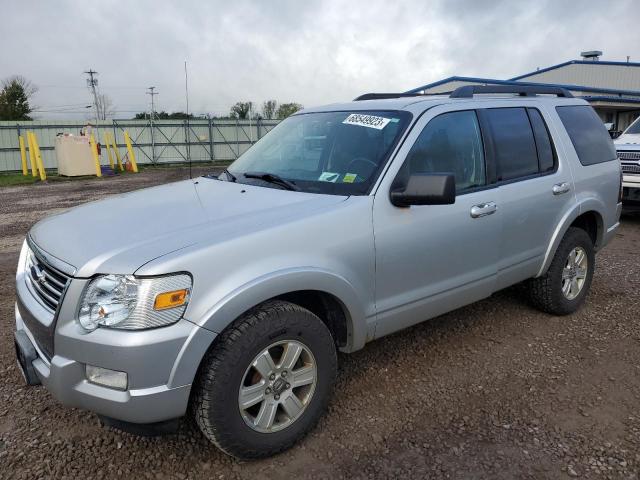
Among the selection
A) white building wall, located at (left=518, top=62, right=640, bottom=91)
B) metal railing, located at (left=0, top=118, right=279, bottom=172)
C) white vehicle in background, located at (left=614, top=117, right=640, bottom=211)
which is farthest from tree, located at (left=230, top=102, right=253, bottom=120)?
white vehicle in background, located at (left=614, top=117, right=640, bottom=211)

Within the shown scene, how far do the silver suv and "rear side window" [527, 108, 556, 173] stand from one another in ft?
0.04

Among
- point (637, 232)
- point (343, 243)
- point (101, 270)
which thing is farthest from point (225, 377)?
point (637, 232)

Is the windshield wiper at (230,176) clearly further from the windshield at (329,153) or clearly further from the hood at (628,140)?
the hood at (628,140)

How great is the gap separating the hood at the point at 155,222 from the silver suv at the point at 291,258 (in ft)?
0.04

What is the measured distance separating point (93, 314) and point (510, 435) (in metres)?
2.21

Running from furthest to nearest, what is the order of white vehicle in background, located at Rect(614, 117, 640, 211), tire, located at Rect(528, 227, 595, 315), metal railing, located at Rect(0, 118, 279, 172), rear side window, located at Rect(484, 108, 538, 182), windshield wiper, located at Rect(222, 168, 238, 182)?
1. metal railing, located at Rect(0, 118, 279, 172)
2. white vehicle in background, located at Rect(614, 117, 640, 211)
3. tire, located at Rect(528, 227, 595, 315)
4. rear side window, located at Rect(484, 108, 538, 182)
5. windshield wiper, located at Rect(222, 168, 238, 182)

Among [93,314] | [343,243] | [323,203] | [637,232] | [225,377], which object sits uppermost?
[323,203]

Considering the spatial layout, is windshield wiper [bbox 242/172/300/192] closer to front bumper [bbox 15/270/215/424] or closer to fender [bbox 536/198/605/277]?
front bumper [bbox 15/270/215/424]

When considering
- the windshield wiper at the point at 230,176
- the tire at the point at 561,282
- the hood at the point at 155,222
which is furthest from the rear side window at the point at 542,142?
the windshield wiper at the point at 230,176

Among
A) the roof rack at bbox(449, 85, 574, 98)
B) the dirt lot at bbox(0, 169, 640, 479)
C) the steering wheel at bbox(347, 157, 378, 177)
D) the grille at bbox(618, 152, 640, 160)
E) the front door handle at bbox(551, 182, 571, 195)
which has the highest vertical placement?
the roof rack at bbox(449, 85, 574, 98)

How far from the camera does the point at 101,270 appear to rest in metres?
2.20

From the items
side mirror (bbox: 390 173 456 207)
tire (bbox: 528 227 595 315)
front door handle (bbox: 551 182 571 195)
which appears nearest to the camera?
side mirror (bbox: 390 173 456 207)

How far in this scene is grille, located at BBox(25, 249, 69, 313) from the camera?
2.36 metres

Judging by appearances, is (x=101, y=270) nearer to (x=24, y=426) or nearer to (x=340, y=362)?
(x=24, y=426)
